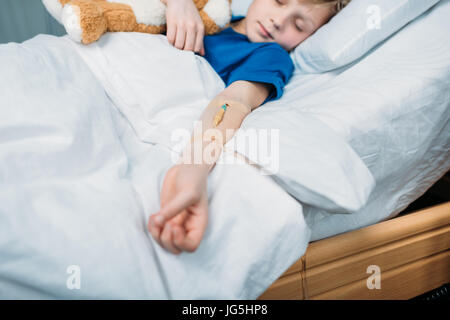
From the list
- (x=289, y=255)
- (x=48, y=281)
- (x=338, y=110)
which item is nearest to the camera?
(x=48, y=281)

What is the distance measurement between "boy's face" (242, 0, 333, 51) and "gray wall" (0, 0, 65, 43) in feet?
4.20

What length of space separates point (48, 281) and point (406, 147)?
2.21ft

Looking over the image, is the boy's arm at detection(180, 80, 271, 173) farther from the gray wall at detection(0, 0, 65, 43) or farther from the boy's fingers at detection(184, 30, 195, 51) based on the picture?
the gray wall at detection(0, 0, 65, 43)

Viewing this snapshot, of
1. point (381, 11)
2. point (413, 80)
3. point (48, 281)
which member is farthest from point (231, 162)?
point (381, 11)

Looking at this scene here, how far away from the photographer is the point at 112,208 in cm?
44

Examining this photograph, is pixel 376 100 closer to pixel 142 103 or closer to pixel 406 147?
pixel 406 147

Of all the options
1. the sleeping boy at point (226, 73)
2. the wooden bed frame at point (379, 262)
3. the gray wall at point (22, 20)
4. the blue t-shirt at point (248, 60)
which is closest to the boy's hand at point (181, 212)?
the sleeping boy at point (226, 73)

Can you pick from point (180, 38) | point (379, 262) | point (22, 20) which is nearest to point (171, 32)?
point (180, 38)

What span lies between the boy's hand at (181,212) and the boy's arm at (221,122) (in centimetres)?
5

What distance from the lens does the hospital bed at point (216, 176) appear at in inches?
16.4

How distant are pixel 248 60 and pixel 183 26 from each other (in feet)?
0.64

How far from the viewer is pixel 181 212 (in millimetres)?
446

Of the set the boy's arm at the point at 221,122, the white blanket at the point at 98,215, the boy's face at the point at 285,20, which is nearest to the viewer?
the white blanket at the point at 98,215

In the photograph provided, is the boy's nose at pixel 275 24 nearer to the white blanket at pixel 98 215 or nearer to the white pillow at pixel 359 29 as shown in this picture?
the white pillow at pixel 359 29
